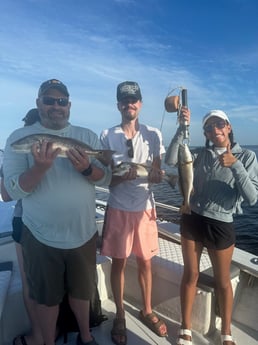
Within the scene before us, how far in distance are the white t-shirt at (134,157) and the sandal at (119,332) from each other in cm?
144

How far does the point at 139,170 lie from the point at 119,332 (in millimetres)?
2013

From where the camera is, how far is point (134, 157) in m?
3.64

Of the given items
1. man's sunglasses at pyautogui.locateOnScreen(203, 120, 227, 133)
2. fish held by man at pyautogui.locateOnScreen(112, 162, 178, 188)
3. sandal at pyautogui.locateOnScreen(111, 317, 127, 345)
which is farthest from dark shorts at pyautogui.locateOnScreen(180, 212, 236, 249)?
sandal at pyautogui.locateOnScreen(111, 317, 127, 345)

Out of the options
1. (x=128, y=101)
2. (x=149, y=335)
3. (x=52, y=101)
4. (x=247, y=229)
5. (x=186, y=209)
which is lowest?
(x=247, y=229)

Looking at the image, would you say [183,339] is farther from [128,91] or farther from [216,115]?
[128,91]

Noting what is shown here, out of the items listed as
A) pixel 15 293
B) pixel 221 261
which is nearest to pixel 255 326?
pixel 221 261

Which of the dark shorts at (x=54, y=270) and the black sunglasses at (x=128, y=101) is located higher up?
the black sunglasses at (x=128, y=101)

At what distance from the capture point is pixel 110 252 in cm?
364

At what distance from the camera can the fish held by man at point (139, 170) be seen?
3359 millimetres

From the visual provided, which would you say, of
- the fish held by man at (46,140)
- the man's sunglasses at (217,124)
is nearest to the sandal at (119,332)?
the fish held by man at (46,140)

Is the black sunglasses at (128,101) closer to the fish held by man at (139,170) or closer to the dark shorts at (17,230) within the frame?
the fish held by man at (139,170)

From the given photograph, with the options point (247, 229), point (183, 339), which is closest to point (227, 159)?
point (183, 339)

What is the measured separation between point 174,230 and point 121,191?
1.85 m

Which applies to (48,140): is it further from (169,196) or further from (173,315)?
(169,196)
